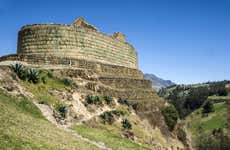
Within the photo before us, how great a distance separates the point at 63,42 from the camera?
108 ft

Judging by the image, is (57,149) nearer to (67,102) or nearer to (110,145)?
(110,145)

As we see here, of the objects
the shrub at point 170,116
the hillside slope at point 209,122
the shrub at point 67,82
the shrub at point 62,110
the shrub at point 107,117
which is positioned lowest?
the hillside slope at point 209,122

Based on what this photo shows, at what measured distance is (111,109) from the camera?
28.8 m

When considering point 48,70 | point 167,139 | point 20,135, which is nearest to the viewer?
point 20,135

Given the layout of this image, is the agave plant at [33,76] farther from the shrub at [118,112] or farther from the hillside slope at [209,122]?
the hillside slope at [209,122]

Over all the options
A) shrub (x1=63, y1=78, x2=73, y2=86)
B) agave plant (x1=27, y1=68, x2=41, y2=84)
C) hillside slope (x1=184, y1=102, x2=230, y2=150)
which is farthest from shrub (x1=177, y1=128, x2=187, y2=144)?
hillside slope (x1=184, y1=102, x2=230, y2=150)

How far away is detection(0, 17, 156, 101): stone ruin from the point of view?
31406 mm

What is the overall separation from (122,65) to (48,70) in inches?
543

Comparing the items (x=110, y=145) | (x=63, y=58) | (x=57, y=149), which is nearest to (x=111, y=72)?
(x=63, y=58)

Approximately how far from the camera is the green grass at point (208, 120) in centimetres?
10062

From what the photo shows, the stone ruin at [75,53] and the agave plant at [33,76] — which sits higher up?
the stone ruin at [75,53]

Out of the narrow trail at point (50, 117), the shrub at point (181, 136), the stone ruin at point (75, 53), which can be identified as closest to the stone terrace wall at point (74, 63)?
the stone ruin at point (75, 53)

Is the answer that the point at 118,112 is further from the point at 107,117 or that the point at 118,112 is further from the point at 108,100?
the point at 107,117

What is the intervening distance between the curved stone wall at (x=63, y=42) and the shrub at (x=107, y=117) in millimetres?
9104
